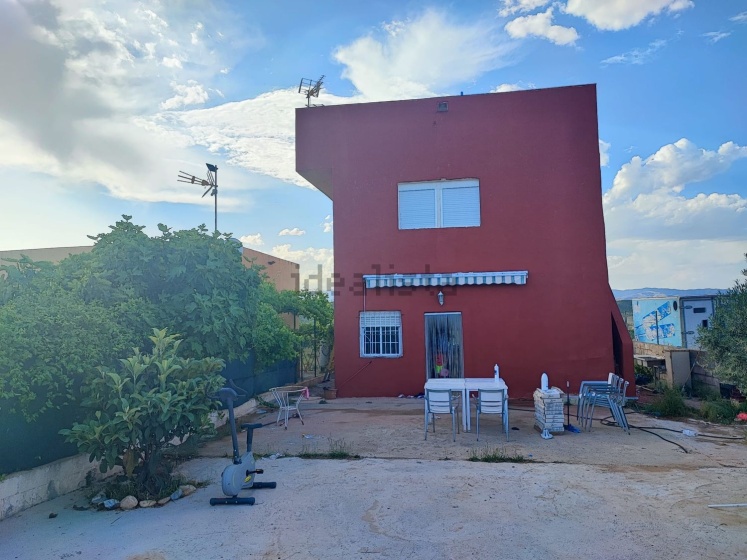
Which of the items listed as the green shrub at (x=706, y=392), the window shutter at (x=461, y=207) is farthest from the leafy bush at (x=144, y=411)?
the green shrub at (x=706, y=392)

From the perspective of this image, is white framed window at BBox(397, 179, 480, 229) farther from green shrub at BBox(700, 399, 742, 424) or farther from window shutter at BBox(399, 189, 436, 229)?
green shrub at BBox(700, 399, 742, 424)

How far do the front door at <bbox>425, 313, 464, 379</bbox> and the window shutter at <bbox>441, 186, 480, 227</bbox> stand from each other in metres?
2.68

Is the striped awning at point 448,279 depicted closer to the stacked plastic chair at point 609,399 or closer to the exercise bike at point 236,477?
the stacked plastic chair at point 609,399

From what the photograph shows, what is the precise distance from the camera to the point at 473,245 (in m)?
13.7

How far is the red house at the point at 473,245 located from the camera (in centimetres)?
1328

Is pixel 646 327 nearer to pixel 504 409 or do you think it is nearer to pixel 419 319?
pixel 419 319

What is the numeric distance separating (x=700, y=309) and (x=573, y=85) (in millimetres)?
8604

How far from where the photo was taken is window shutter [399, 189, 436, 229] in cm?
1402

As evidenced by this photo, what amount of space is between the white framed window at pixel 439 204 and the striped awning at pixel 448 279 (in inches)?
59.6

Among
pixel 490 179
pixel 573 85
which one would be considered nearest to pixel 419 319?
pixel 490 179

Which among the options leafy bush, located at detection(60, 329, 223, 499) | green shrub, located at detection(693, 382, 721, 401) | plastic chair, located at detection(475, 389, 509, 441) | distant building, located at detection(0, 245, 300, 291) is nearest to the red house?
green shrub, located at detection(693, 382, 721, 401)

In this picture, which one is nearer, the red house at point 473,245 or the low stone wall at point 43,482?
the low stone wall at point 43,482

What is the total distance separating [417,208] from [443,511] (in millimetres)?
10059

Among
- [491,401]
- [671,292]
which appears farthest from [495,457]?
[671,292]
